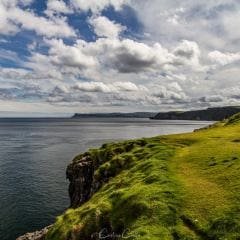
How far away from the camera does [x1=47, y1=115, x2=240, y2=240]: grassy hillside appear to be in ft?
94.8

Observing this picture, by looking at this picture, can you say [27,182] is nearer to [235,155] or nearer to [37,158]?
[37,158]

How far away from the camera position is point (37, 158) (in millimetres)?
162000

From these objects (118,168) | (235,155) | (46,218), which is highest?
(235,155)

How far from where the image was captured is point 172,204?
109ft

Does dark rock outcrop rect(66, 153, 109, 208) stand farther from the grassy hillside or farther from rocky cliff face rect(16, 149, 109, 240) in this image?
the grassy hillside

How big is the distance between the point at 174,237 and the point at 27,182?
94413 mm

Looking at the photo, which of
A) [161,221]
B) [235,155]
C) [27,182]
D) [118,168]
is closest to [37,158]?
[27,182]

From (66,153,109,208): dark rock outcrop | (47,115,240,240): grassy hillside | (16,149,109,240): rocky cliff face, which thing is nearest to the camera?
(47,115,240,240): grassy hillside

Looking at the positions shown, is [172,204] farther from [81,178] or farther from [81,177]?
[81,177]

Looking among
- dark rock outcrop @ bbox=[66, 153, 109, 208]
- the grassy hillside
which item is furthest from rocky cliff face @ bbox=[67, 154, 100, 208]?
the grassy hillside

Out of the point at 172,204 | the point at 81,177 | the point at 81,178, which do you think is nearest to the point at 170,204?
the point at 172,204

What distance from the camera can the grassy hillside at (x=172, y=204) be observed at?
28891 millimetres

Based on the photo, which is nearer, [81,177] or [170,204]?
[170,204]

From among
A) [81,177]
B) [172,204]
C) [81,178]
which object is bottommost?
[81,178]
